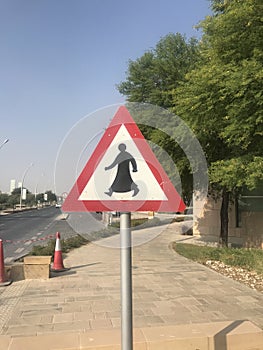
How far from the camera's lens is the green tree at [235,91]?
7.69 m

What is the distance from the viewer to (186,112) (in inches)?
369

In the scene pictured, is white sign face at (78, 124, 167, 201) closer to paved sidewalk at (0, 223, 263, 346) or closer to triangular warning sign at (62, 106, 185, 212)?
triangular warning sign at (62, 106, 185, 212)

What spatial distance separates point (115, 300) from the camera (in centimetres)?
609

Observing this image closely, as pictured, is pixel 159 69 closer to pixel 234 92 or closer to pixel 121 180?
pixel 234 92

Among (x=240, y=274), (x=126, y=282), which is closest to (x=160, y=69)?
(x=240, y=274)

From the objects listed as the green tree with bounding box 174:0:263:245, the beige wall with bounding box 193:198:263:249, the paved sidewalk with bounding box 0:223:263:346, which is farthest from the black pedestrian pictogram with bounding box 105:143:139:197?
the beige wall with bounding box 193:198:263:249

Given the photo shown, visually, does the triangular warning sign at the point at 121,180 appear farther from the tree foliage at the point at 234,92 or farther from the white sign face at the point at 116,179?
the tree foliage at the point at 234,92

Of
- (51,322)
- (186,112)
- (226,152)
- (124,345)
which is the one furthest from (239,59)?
(124,345)

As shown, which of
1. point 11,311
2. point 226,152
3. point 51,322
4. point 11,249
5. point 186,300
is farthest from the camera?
point 11,249

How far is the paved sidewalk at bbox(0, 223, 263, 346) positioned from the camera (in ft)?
16.2

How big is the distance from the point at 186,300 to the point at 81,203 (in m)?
4.41

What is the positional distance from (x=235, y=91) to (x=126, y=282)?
6.30 metres

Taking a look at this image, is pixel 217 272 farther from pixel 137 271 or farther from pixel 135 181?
pixel 135 181

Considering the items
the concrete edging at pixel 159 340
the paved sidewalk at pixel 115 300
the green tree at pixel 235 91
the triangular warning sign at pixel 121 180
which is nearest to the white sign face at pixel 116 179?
the triangular warning sign at pixel 121 180
